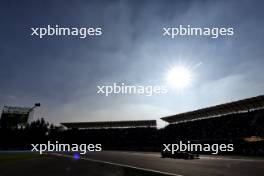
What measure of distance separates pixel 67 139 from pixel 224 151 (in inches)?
2437

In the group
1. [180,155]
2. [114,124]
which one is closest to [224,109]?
[180,155]

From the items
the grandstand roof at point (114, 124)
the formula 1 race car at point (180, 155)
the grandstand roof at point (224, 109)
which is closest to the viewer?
the formula 1 race car at point (180, 155)

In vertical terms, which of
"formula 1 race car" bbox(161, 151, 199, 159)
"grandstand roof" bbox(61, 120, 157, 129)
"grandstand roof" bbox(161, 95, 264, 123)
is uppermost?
"grandstand roof" bbox(161, 95, 264, 123)

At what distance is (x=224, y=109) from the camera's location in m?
60.7

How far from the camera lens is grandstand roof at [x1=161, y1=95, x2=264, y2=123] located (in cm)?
5309

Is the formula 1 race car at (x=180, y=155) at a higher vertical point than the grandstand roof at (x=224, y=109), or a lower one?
lower

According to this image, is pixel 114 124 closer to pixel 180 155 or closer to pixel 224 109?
pixel 224 109

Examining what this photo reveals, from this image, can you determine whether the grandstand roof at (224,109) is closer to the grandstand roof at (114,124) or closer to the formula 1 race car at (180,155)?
the grandstand roof at (114,124)

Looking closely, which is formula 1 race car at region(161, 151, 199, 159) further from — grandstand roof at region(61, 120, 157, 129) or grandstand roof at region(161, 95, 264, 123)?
grandstand roof at region(61, 120, 157, 129)

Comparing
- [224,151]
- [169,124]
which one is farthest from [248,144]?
[169,124]

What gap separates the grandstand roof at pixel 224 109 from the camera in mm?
53088

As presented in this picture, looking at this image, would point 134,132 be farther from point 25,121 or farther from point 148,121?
point 25,121

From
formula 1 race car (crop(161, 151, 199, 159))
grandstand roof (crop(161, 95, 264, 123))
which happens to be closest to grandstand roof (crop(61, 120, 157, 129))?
grandstand roof (crop(161, 95, 264, 123))

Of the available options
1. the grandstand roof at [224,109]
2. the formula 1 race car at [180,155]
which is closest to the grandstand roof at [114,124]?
the grandstand roof at [224,109]
